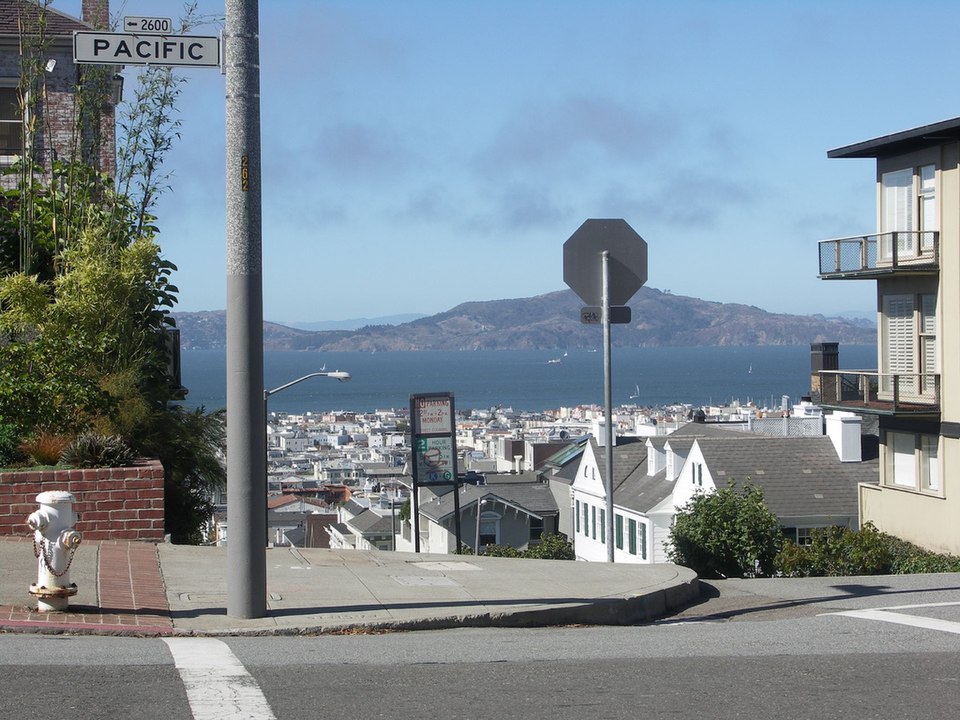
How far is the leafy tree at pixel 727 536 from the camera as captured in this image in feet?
67.3

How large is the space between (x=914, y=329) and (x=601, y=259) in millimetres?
25852

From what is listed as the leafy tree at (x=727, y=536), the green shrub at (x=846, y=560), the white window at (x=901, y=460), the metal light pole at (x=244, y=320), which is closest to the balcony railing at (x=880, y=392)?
the white window at (x=901, y=460)

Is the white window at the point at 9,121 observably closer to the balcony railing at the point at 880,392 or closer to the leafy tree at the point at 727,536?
the leafy tree at the point at 727,536

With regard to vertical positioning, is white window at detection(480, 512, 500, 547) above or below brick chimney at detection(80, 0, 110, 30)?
below

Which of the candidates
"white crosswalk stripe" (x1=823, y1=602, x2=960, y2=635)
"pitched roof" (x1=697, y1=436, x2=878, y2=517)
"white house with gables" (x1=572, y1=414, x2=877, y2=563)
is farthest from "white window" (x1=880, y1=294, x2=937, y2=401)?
"white crosswalk stripe" (x1=823, y1=602, x2=960, y2=635)

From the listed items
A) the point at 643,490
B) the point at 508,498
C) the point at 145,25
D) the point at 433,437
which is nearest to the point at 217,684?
the point at 145,25

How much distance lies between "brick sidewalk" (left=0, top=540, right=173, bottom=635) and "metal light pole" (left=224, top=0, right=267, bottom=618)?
0.63m

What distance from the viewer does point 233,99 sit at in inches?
338

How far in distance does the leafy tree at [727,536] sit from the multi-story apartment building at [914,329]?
1231 centimetres

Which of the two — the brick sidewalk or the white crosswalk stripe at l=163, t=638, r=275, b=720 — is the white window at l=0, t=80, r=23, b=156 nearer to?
the brick sidewalk

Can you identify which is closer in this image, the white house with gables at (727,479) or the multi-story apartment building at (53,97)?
the multi-story apartment building at (53,97)

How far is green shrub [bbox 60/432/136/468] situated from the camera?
12234mm

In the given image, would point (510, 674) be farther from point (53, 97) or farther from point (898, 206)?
point (898, 206)

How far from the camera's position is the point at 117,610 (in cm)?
866
